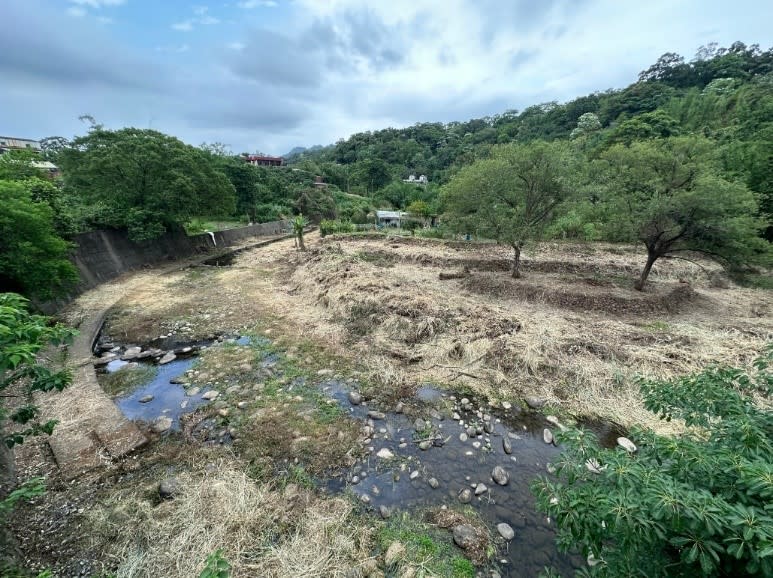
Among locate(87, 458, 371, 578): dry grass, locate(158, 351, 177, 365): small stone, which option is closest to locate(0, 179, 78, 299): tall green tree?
locate(158, 351, 177, 365): small stone

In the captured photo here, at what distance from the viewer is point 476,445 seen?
5.35m

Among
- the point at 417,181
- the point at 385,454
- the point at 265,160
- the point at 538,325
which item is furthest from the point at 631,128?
the point at 265,160

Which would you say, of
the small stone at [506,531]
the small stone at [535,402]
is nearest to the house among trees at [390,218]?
the small stone at [535,402]

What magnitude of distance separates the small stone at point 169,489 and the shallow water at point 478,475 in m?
2.09

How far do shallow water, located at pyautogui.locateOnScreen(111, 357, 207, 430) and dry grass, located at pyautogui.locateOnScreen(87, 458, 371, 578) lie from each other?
1.85m

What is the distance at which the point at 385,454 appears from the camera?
511 centimetres

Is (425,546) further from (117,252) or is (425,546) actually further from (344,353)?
(117,252)

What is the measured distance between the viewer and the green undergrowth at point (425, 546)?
3.48m

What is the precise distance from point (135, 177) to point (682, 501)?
2160 centimetres

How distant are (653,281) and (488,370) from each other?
34.7 feet

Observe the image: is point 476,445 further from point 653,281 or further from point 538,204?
point 653,281

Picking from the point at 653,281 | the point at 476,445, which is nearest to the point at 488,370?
the point at 476,445

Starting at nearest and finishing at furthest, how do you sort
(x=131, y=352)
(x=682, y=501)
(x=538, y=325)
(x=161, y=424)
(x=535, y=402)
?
(x=682, y=501) < (x=161, y=424) < (x=535, y=402) < (x=131, y=352) < (x=538, y=325)

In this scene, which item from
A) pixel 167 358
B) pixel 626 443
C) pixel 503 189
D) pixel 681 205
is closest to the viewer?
pixel 626 443
